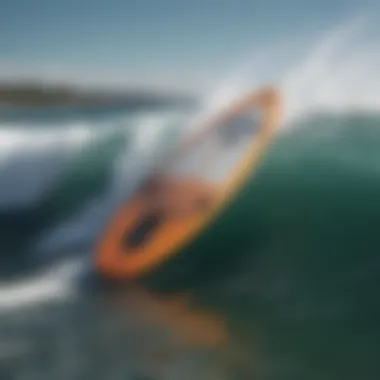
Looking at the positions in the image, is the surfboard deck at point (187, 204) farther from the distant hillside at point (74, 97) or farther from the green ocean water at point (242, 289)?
the distant hillside at point (74, 97)

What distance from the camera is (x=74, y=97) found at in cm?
183

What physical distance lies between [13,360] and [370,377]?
3.15ft

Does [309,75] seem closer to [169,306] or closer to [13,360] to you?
[169,306]

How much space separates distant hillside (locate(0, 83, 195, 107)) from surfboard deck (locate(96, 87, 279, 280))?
152 millimetres

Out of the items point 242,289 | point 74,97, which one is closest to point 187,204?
point 242,289

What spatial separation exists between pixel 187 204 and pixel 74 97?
0.43m

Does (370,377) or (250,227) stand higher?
(250,227)

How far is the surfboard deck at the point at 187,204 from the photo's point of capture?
1.81 m

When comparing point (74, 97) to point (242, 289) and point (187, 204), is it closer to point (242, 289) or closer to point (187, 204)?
point (187, 204)

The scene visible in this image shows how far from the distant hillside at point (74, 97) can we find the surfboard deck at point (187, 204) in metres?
0.15

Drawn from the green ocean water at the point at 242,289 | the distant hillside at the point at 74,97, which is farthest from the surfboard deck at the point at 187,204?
the distant hillside at the point at 74,97

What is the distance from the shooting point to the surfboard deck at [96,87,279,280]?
1.81 metres

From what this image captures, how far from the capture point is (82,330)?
1.80m

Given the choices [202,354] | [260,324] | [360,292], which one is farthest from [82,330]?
[360,292]
